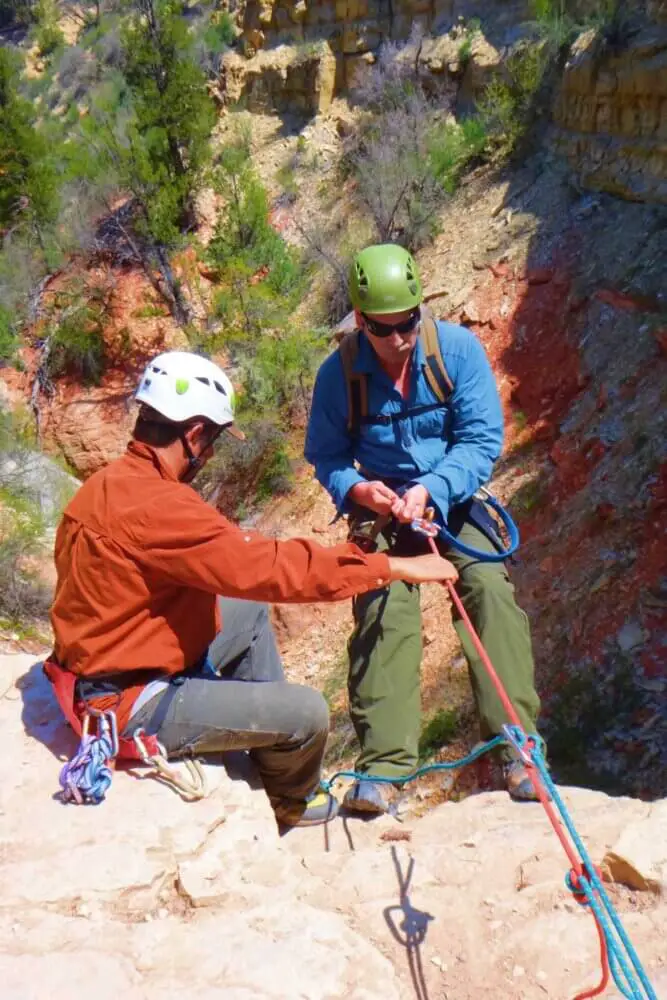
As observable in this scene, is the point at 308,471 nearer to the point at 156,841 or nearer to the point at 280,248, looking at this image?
the point at 280,248

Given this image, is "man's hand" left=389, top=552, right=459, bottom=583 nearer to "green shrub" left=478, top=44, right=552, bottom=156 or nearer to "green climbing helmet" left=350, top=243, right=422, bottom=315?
"green climbing helmet" left=350, top=243, right=422, bottom=315

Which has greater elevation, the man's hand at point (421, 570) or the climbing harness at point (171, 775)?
the man's hand at point (421, 570)

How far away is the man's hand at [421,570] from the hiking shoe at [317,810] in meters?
0.98

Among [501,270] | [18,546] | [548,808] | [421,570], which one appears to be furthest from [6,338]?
[548,808]

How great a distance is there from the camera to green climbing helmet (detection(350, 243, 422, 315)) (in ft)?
10.4

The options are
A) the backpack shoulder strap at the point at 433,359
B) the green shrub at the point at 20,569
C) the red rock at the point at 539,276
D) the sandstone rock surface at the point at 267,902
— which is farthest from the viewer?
the red rock at the point at 539,276

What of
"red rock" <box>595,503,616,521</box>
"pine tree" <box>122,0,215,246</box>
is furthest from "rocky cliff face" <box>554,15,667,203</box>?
"pine tree" <box>122,0,215,246</box>

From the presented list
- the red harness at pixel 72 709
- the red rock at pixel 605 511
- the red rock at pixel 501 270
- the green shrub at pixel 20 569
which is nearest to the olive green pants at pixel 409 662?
the red harness at pixel 72 709

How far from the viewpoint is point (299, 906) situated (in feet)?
7.90

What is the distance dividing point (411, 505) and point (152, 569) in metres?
1.01

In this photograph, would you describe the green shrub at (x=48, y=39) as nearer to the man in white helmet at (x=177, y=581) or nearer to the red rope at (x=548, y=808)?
the man in white helmet at (x=177, y=581)

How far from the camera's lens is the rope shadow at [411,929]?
7.32ft

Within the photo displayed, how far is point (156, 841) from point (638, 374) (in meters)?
5.51

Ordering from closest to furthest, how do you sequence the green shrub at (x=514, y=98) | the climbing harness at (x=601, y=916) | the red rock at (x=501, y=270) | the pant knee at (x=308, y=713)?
the climbing harness at (x=601, y=916) < the pant knee at (x=308, y=713) < the red rock at (x=501, y=270) < the green shrub at (x=514, y=98)
